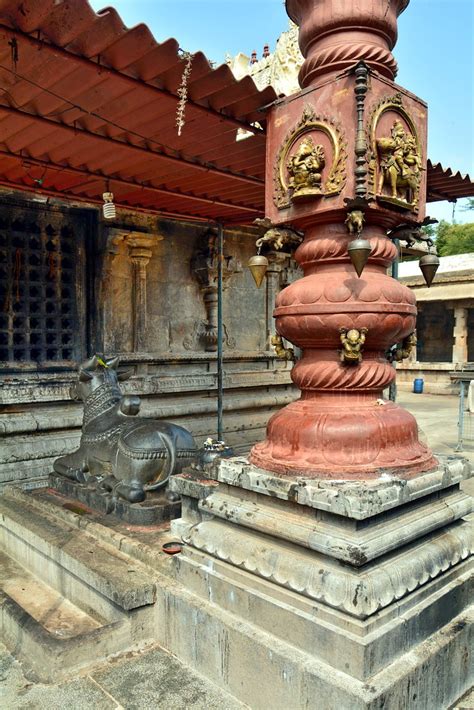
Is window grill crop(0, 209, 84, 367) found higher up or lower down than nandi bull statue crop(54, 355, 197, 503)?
higher up

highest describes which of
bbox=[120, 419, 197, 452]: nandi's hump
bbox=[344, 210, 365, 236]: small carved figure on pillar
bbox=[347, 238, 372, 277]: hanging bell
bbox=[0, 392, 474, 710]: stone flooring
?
bbox=[344, 210, 365, 236]: small carved figure on pillar

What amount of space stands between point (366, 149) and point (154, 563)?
2.46m

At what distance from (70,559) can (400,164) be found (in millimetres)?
2905

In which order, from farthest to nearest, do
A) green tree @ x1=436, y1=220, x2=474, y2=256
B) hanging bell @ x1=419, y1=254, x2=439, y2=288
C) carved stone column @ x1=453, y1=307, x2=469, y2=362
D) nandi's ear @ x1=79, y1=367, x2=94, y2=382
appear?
1. green tree @ x1=436, y1=220, x2=474, y2=256
2. carved stone column @ x1=453, y1=307, x2=469, y2=362
3. nandi's ear @ x1=79, y1=367, x2=94, y2=382
4. hanging bell @ x1=419, y1=254, x2=439, y2=288

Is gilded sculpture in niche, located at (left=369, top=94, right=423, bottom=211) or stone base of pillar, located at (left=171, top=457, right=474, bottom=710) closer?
stone base of pillar, located at (left=171, top=457, right=474, bottom=710)

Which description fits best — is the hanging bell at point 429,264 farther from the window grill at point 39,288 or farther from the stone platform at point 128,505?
the window grill at point 39,288

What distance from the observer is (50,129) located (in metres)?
4.10

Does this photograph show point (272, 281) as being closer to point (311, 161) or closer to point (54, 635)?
point (311, 161)

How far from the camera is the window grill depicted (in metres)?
6.36

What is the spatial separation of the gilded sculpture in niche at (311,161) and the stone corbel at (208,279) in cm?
501

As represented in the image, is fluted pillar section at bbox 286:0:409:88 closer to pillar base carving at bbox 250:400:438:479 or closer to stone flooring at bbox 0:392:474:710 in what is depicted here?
pillar base carving at bbox 250:400:438:479

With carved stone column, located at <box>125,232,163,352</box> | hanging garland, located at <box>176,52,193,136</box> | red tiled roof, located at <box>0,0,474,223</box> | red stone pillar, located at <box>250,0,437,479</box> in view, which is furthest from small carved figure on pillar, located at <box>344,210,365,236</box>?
carved stone column, located at <box>125,232,163,352</box>

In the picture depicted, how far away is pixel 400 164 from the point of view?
2729 millimetres

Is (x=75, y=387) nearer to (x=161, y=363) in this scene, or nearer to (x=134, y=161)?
(x=134, y=161)
